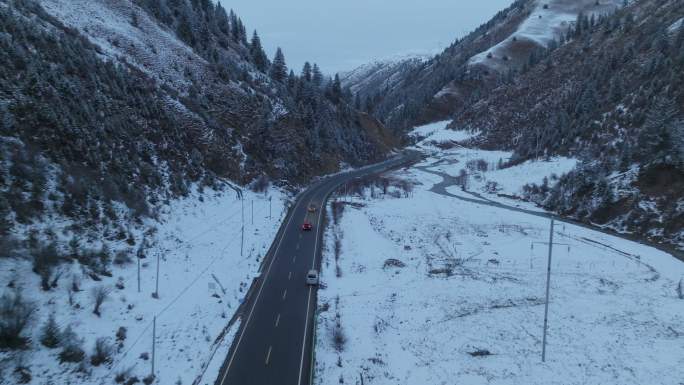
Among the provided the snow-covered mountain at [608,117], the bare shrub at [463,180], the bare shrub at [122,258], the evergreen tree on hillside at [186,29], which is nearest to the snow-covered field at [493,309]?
the snow-covered mountain at [608,117]

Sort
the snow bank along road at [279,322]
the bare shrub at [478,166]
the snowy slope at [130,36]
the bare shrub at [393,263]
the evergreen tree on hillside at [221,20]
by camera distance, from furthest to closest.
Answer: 1. the evergreen tree on hillside at [221,20]
2. the bare shrub at [478,166]
3. the snowy slope at [130,36]
4. the bare shrub at [393,263]
5. the snow bank along road at [279,322]

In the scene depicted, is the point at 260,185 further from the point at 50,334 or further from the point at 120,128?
the point at 50,334

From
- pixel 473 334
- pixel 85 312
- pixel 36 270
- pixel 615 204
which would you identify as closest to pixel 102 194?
pixel 36 270

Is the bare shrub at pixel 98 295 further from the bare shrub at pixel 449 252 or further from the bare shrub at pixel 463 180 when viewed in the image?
the bare shrub at pixel 463 180

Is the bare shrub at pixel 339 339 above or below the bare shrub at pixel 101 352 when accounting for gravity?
below

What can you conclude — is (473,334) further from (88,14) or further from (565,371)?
(88,14)

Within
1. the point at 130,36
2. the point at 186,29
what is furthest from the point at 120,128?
the point at 186,29

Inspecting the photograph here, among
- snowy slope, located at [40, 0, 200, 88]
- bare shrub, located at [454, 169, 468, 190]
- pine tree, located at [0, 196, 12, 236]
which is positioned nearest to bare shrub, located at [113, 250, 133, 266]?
pine tree, located at [0, 196, 12, 236]
